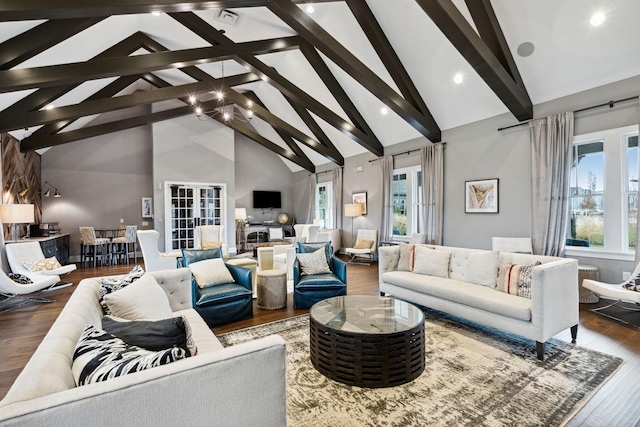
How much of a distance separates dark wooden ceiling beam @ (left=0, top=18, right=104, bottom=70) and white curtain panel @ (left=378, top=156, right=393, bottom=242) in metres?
6.30

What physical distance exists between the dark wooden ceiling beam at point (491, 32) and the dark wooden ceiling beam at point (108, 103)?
5022 mm

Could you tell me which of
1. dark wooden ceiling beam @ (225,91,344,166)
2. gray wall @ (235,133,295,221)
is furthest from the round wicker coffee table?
gray wall @ (235,133,295,221)

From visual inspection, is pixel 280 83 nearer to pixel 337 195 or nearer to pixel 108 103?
pixel 108 103

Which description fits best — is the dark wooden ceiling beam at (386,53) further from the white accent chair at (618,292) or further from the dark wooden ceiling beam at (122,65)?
the white accent chair at (618,292)

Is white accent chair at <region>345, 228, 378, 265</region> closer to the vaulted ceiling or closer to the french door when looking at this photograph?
the vaulted ceiling

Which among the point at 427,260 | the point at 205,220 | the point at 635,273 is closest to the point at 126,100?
the point at 205,220

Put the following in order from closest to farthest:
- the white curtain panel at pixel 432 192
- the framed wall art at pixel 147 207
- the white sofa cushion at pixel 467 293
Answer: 1. the white sofa cushion at pixel 467 293
2. the white curtain panel at pixel 432 192
3. the framed wall art at pixel 147 207

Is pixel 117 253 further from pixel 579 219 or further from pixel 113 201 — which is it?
pixel 579 219

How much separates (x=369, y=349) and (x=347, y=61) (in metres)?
4.32

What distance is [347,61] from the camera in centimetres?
493

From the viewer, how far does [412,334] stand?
245cm

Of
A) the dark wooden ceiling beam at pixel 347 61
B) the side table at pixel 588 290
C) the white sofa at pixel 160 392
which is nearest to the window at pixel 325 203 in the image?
the dark wooden ceiling beam at pixel 347 61

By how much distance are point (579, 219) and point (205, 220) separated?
8946 mm

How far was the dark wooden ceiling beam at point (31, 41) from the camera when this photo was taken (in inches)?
152
